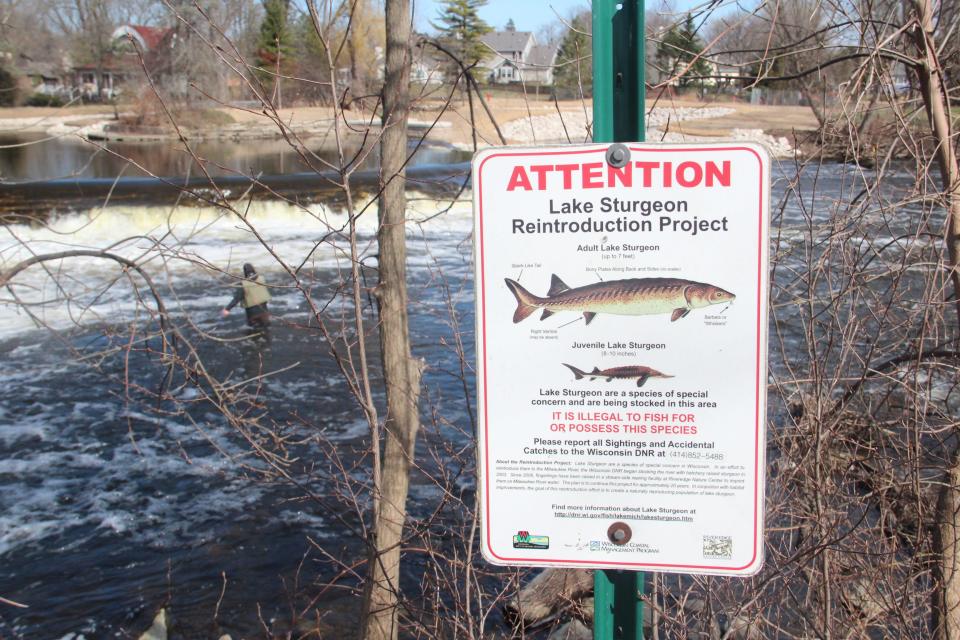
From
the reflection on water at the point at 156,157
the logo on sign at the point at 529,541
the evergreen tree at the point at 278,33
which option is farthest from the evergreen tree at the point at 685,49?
the reflection on water at the point at 156,157

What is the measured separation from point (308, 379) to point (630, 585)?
9612mm

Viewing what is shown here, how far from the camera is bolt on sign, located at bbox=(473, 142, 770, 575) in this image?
5.97 ft

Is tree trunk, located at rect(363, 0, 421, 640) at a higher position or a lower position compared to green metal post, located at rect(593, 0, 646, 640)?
lower

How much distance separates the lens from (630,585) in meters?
2.04

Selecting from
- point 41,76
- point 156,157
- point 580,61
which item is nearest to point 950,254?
point 580,61

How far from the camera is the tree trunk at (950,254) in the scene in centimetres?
331

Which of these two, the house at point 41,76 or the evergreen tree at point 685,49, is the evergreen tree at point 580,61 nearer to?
the evergreen tree at point 685,49

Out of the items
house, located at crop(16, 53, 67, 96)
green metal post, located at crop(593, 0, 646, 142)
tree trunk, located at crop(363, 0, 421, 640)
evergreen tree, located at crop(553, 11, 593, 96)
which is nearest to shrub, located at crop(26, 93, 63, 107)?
house, located at crop(16, 53, 67, 96)

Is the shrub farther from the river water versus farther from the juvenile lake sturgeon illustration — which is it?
the juvenile lake sturgeon illustration

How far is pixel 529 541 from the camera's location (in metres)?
1.96

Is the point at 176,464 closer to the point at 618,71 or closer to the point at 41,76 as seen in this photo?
the point at 618,71

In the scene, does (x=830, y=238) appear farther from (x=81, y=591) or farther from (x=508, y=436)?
(x=81, y=591)

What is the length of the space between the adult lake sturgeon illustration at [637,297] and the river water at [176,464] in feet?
5.70

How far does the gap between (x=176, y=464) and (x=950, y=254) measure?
7852 millimetres
